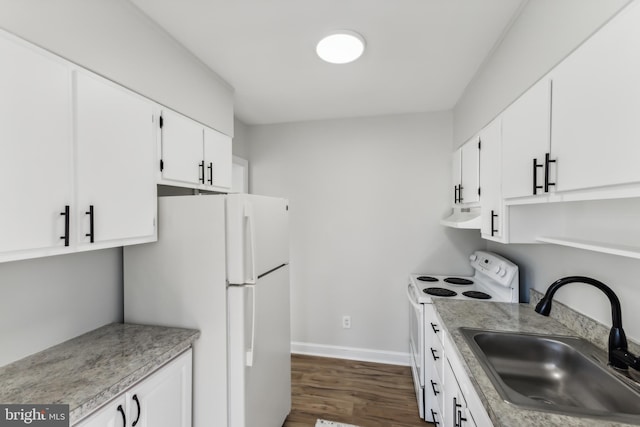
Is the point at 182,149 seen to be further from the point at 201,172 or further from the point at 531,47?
the point at 531,47

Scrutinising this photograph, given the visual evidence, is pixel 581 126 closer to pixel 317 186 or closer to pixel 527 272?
pixel 527 272

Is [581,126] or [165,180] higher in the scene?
[581,126]

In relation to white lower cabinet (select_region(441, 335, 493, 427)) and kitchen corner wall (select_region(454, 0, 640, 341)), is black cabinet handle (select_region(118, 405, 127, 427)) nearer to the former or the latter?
white lower cabinet (select_region(441, 335, 493, 427))

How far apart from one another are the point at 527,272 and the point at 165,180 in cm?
250

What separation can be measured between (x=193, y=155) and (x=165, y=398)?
142 cm

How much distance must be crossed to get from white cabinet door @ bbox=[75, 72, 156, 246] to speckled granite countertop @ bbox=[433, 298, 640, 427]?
5.52ft

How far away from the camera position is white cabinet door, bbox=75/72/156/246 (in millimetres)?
1240

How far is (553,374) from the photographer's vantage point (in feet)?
4.33

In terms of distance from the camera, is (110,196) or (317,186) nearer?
(110,196)

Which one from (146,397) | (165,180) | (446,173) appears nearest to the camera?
(146,397)

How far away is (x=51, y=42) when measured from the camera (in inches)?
44.8

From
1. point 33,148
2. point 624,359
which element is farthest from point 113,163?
point 624,359

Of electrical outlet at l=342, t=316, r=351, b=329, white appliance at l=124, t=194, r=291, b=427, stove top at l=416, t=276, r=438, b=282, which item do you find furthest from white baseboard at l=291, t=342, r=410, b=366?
white appliance at l=124, t=194, r=291, b=427

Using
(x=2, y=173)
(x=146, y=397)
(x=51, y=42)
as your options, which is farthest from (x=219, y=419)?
(x=51, y=42)
